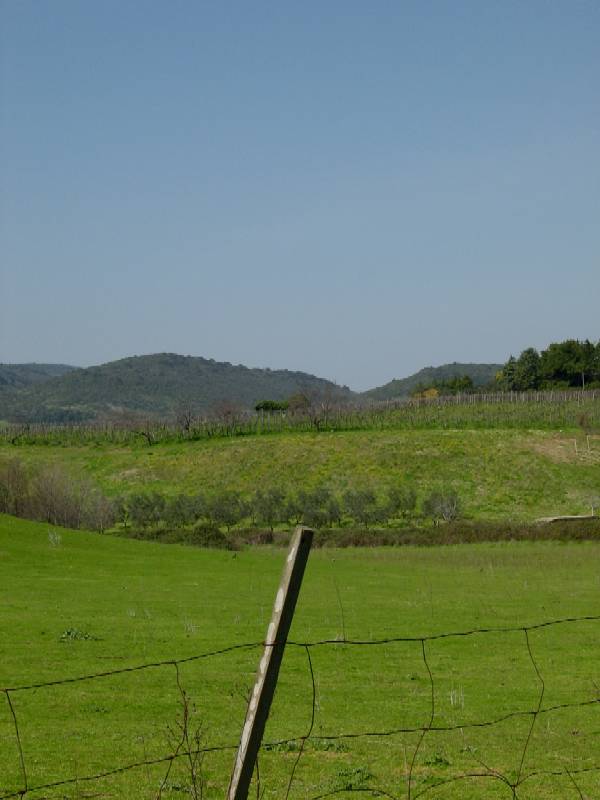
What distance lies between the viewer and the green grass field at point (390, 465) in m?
81.6

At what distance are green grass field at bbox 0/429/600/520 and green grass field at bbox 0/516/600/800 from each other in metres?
39.9

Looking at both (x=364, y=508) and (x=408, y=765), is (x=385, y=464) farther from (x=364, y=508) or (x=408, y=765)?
(x=408, y=765)

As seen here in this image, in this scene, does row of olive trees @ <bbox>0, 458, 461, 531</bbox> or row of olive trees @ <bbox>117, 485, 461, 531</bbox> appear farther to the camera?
row of olive trees @ <bbox>117, 485, 461, 531</bbox>

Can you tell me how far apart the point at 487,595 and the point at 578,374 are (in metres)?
124

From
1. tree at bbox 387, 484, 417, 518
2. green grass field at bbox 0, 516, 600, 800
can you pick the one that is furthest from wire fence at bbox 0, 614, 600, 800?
tree at bbox 387, 484, 417, 518

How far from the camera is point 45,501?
212ft

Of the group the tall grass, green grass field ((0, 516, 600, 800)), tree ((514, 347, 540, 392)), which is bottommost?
green grass field ((0, 516, 600, 800))

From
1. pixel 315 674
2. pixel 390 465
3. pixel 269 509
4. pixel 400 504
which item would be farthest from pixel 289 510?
pixel 315 674

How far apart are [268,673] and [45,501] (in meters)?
61.0

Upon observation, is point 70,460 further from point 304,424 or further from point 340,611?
point 340,611

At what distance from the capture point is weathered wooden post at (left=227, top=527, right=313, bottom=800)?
5633 mm

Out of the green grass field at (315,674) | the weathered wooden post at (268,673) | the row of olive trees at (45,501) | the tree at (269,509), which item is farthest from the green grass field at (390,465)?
the weathered wooden post at (268,673)

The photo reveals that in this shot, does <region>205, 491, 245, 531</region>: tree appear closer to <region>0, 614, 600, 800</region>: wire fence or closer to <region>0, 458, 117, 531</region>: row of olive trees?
<region>0, 458, 117, 531</region>: row of olive trees

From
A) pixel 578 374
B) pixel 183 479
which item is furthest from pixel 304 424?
pixel 578 374
